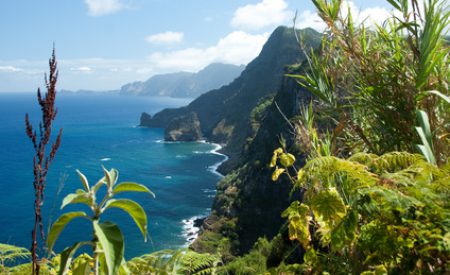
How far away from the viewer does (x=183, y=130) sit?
114 meters

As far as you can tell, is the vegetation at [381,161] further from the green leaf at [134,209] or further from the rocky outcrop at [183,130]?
the rocky outcrop at [183,130]

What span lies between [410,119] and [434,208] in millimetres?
1248

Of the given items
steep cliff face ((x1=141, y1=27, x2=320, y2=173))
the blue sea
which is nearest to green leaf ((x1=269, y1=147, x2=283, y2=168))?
the blue sea

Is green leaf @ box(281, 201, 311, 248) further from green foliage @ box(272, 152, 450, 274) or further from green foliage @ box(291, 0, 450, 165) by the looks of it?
green foliage @ box(291, 0, 450, 165)

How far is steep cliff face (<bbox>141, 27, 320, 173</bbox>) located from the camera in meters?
116

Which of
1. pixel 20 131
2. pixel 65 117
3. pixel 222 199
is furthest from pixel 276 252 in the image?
pixel 65 117

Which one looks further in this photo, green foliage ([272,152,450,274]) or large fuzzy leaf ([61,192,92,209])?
green foliage ([272,152,450,274])

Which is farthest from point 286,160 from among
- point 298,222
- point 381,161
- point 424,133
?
point 424,133

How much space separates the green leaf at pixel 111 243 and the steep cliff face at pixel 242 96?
99.0m

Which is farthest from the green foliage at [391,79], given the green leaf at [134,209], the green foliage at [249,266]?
the green leaf at [134,209]

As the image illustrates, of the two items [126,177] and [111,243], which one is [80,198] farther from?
[126,177]

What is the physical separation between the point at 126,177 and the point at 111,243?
62.7m

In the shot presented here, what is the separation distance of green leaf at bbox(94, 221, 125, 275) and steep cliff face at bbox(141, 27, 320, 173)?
3897 inches

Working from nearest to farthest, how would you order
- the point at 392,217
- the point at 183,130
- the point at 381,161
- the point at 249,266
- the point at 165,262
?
the point at 392,217, the point at 165,262, the point at 381,161, the point at 249,266, the point at 183,130
